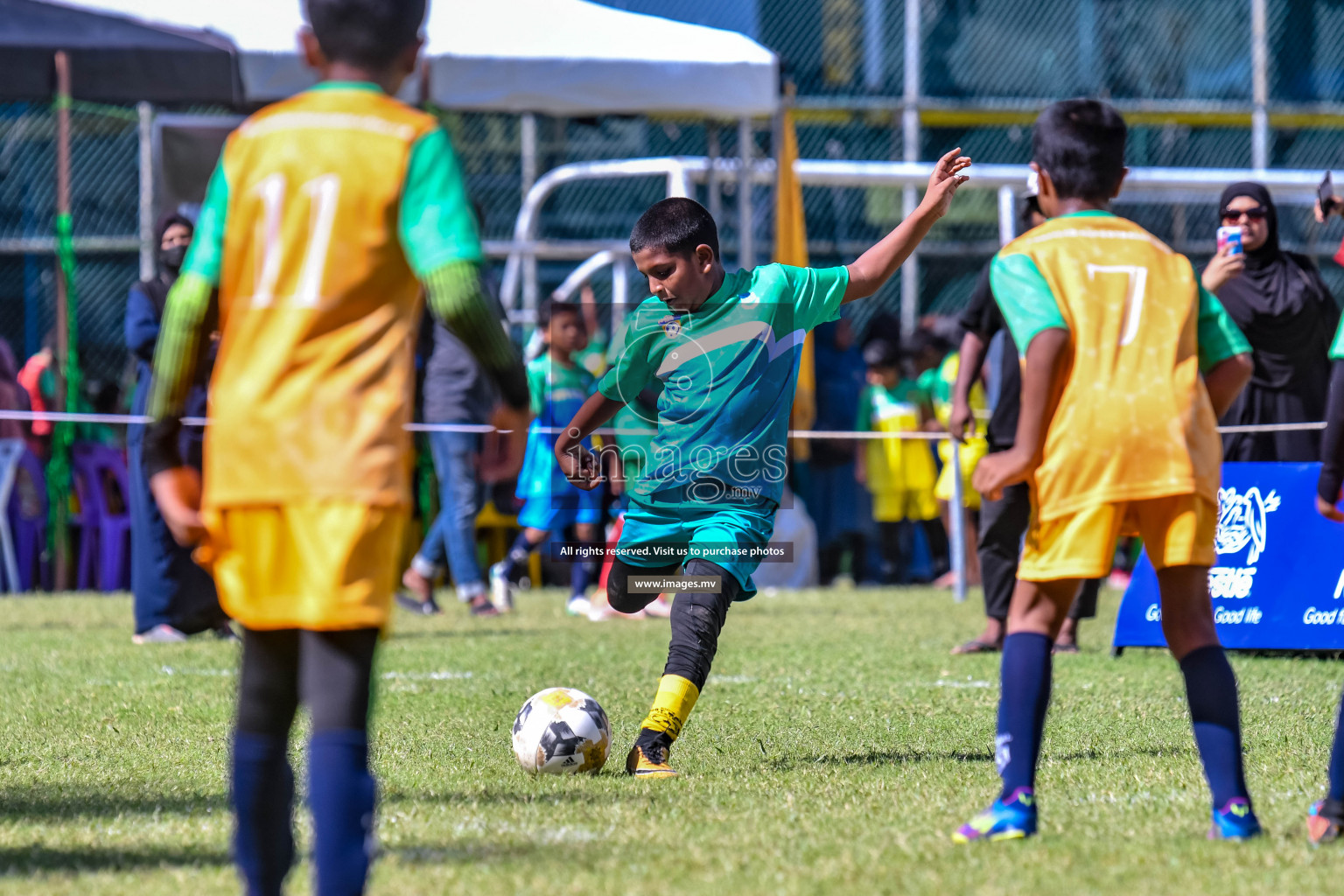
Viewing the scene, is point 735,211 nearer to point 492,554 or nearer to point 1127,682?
point 492,554

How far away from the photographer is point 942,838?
11.8 feet

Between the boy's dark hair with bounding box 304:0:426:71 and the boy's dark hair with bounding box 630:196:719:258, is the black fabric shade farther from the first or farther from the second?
the boy's dark hair with bounding box 304:0:426:71

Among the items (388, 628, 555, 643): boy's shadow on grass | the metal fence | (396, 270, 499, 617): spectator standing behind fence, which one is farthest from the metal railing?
(388, 628, 555, 643): boy's shadow on grass

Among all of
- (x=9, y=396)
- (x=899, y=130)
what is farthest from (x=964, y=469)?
(x=9, y=396)

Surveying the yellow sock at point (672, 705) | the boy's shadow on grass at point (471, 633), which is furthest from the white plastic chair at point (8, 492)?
the yellow sock at point (672, 705)

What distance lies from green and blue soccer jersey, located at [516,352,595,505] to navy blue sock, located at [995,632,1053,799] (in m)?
7.03

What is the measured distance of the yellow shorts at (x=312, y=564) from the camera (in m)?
2.68

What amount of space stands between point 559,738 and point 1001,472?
1.69 m

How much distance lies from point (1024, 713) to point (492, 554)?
9.93 meters

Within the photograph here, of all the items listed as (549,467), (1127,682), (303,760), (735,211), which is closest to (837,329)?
(735,211)

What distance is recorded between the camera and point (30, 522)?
12523mm

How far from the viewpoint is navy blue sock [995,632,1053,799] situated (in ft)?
11.3

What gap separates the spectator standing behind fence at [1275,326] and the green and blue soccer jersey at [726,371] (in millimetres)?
3690

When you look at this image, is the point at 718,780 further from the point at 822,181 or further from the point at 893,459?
the point at 893,459
